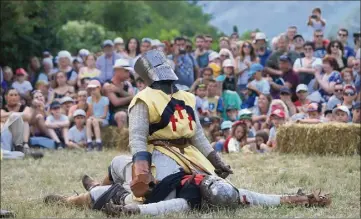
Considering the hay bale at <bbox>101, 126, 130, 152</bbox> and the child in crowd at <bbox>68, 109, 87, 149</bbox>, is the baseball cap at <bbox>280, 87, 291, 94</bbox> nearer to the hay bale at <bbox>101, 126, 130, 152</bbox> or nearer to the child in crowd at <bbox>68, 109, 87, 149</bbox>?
the hay bale at <bbox>101, 126, 130, 152</bbox>

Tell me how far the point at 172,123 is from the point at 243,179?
272 centimetres

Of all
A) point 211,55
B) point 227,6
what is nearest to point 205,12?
point 227,6

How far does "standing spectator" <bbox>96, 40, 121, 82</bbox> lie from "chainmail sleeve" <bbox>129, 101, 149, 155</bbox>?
8950 millimetres

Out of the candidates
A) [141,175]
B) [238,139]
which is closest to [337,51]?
[238,139]

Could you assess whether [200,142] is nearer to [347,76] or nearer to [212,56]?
[347,76]

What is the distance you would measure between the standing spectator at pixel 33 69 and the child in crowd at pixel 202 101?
3.82 meters

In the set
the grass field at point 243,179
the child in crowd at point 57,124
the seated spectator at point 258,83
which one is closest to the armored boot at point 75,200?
the grass field at point 243,179

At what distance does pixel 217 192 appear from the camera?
297 inches

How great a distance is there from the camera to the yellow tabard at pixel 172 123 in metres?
7.79

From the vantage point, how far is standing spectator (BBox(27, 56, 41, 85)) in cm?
1782

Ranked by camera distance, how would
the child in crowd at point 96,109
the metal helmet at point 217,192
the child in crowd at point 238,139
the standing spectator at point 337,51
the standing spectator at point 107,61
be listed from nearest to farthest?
the metal helmet at point 217,192
the child in crowd at point 238,139
the child in crowd at point 96,109
the standing spectator at point 337,51
the standing spectator at point 107,61

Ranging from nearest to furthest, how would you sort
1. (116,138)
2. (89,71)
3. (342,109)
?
(342,109) < (116,138) < (89,71)

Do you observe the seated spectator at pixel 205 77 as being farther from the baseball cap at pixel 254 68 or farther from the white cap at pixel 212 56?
the white cap at pixel 212 56

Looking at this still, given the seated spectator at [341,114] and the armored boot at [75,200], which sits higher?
the seated spectator at [341,114]
